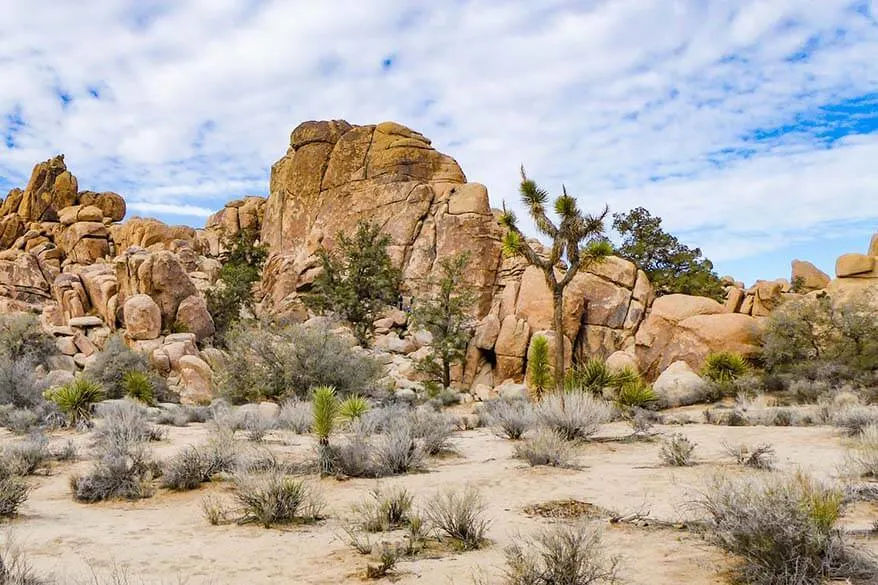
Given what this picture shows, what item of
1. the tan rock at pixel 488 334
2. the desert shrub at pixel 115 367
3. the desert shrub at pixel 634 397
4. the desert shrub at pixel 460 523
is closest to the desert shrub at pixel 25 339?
the desert shrub at pixel 115 367

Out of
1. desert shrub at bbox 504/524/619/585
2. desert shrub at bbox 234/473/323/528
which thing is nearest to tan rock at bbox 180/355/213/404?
desert shrub at bbox 234/473/323/528

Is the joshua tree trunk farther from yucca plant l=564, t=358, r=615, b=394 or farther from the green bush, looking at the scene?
the green bush

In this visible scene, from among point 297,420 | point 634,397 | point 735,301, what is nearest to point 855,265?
point 735,301

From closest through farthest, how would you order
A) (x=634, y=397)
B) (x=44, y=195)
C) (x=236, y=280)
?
1. (x=634, y=397)
2. (x=236, y=280)
3. (x=44, y=195)

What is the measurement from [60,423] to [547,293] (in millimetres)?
20723

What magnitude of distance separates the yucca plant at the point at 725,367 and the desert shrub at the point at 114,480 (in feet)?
62.9

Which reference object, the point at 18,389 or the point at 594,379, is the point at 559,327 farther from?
the point at 18,389

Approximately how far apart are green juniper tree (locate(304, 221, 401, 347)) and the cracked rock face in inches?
135

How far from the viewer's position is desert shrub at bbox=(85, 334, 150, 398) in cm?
2456

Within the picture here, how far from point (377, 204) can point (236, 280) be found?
1214 cm

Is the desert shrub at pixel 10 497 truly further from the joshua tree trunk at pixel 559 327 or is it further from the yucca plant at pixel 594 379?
the yucca plant at pixel 594 379

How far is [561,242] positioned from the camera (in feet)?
61.7

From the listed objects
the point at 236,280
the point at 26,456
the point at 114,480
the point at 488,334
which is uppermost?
the point at 236,280

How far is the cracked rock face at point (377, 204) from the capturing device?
145 feet
